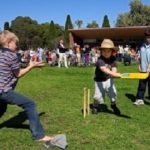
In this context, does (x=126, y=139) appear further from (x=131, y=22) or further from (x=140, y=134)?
(x=131, y=22)

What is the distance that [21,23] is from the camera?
90.3 meters

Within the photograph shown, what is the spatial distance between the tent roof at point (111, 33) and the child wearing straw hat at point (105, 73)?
44457 millimetres

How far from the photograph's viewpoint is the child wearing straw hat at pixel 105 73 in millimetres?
10065

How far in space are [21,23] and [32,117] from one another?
274 ft

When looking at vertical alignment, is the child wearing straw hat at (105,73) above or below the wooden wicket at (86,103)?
above

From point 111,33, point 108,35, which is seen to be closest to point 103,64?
point 111,33

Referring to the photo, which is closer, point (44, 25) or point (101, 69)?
point (101, 69)

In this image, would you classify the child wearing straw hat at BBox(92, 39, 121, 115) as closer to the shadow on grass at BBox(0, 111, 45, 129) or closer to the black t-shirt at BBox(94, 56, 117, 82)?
the black t-shirt at BBox(94, 56, 117, 82)

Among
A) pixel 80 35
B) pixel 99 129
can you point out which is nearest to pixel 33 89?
pixel 99 129

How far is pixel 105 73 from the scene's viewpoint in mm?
10203

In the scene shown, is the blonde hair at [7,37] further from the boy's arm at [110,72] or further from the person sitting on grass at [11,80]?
the boy's arm at [110,72]

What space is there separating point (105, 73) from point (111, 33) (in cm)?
4744

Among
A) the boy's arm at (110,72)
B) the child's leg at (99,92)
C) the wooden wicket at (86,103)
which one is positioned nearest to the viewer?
the boy's arm at (110,72)

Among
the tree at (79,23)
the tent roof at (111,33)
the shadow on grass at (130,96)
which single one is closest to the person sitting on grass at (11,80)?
the shadow on grass at (130,96)
